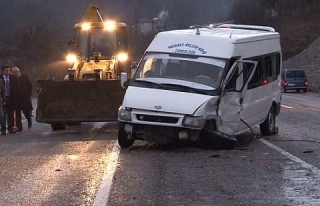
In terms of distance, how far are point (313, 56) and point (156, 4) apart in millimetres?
19364

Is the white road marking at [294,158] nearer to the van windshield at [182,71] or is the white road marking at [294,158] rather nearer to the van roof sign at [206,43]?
the van windshield at [182,71]

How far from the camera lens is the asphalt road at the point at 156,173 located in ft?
29.1

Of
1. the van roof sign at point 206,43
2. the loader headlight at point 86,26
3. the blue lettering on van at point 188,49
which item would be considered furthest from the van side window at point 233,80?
the loader headlight at point 86,26

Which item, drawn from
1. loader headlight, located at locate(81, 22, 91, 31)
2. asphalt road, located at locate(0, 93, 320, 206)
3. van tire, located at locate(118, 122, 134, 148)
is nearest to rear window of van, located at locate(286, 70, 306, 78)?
loader headlight, located at locate(81, 22, 91, 31)

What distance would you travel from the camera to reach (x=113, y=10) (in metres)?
65.5

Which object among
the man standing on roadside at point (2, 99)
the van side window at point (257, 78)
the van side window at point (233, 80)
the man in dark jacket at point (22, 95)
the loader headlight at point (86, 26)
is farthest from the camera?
the loader headlight at point (86, 26)

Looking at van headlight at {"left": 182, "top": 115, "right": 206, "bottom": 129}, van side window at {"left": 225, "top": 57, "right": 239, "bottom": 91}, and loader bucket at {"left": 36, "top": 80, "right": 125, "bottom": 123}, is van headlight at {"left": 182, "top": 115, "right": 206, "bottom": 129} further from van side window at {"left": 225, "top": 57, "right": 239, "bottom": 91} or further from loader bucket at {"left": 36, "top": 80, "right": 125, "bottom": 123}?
loader bucket at {"left": 36, "top": 80, "right": 125, "bottom": 123}

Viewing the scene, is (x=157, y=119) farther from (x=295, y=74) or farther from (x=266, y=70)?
(x=295, y=74)

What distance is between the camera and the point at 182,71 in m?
14.0

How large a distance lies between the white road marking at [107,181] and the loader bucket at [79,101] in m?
4.58

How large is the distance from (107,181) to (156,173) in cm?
102

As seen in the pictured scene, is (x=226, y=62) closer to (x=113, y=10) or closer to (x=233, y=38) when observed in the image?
(x=233, y=38)

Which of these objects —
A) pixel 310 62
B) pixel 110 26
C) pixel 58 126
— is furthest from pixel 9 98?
pixel 310 62

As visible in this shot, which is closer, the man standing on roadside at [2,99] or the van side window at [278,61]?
the van side window at [278,61]
